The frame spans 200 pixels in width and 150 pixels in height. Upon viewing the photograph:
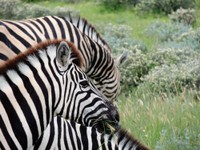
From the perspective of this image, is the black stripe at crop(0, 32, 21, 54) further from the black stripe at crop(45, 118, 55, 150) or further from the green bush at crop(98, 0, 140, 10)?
the green bush at crop(98, 0, 140, 10)

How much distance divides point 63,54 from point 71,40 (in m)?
3.25

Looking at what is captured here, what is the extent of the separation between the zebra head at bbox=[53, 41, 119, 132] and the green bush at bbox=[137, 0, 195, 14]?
51.6ft

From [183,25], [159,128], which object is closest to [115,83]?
[159,128]

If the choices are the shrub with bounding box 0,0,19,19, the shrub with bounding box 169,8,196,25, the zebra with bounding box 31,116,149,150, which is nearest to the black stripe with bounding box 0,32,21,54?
the zebra with bounding box 31,116,149,150

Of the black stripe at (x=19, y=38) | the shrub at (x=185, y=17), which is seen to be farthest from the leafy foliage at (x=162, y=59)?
the black stripe at (x=19, y=38)

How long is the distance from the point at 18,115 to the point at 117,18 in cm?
1600

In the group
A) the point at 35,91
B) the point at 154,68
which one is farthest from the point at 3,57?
the point at 154,68

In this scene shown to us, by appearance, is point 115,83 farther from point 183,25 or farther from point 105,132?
point 183,25

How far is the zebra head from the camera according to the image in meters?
4.44

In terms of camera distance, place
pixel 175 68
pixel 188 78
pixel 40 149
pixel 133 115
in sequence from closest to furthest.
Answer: pixel 40 149 < pixel 133 115 < pixel 188 78 < pixel 175 68

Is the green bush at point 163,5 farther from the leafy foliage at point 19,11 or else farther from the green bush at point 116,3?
the leafy foliage at point 19,11

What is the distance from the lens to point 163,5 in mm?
20453

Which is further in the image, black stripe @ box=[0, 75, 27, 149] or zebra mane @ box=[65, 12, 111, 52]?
zebra mane @ box=[65, 12, 111, 52]

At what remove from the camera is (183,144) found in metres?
5.76
